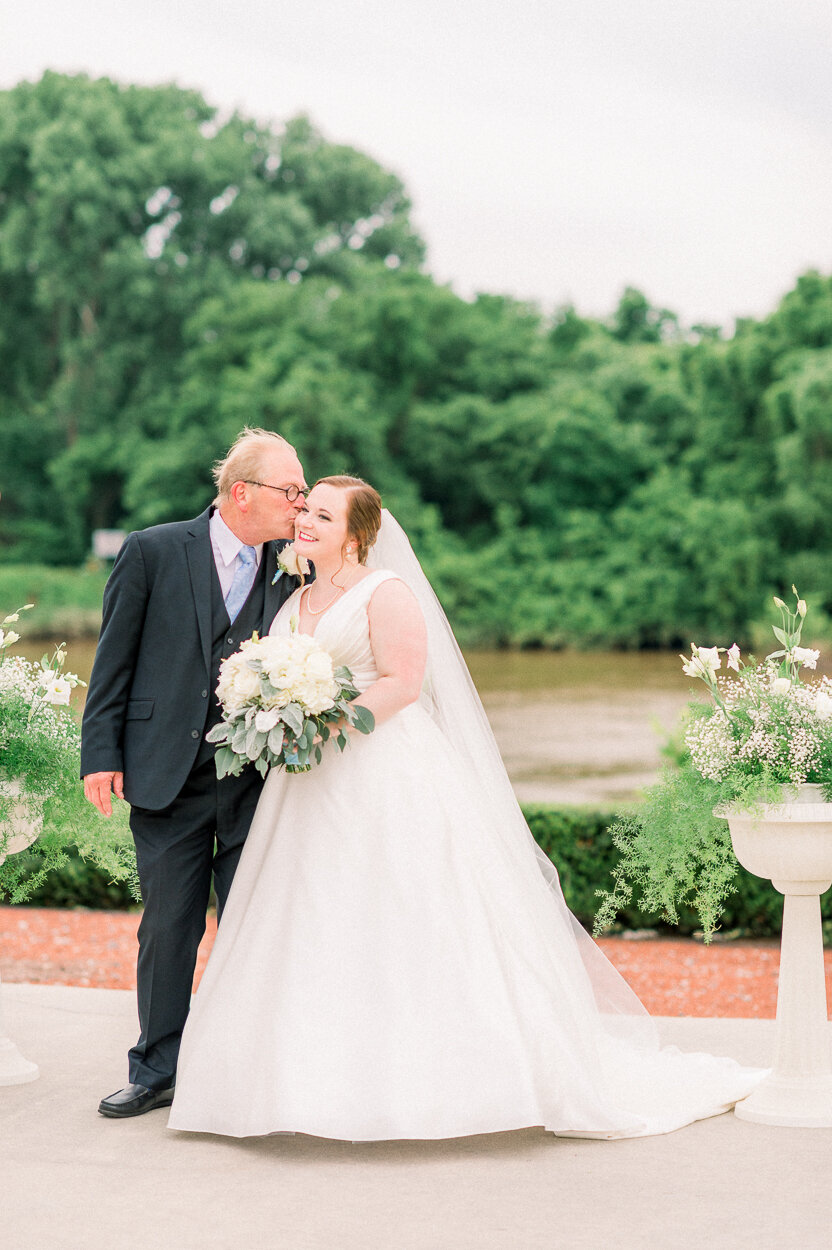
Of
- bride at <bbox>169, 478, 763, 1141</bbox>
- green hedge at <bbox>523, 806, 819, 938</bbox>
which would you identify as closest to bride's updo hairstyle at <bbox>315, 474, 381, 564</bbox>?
bride at <bbox>169, 478, 763, 1141</bbox>

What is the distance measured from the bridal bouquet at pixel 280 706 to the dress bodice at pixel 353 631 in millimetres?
153

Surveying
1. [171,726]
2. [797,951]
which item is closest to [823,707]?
[797,951]

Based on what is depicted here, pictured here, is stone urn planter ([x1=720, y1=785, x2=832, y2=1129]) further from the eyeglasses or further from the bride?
the eyeglasses

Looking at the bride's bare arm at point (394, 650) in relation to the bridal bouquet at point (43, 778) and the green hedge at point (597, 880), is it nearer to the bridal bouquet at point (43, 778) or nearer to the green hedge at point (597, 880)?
the bridal bouquet at point (43, 778)

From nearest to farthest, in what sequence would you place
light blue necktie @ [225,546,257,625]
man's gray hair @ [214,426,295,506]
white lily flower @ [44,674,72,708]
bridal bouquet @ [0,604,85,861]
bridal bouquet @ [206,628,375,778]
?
1. bridal bouquet @ [206,628,375,778]
2. man's gray hair @ [214,426,295,506]
3. light blue necktie @ [225,546,257,625]
4. bridal bouquet @ [0,604,85,861]
5. white lily flower @ [44,674,72,708]

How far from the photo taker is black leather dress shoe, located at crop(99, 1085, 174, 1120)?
4.04 meters

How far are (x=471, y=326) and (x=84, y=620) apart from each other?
12.3 meters

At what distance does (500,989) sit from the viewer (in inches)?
148

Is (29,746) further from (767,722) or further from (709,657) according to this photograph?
(767,722)

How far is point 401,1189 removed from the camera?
3432 mm


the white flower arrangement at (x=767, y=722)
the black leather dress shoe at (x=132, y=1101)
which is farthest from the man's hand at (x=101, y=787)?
the white flower arrangement at (x=767, y=722)

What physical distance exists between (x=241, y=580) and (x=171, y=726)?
19.5 inches

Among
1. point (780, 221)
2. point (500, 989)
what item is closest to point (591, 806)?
point (500, 989)

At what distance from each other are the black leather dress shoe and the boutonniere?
1.58m
